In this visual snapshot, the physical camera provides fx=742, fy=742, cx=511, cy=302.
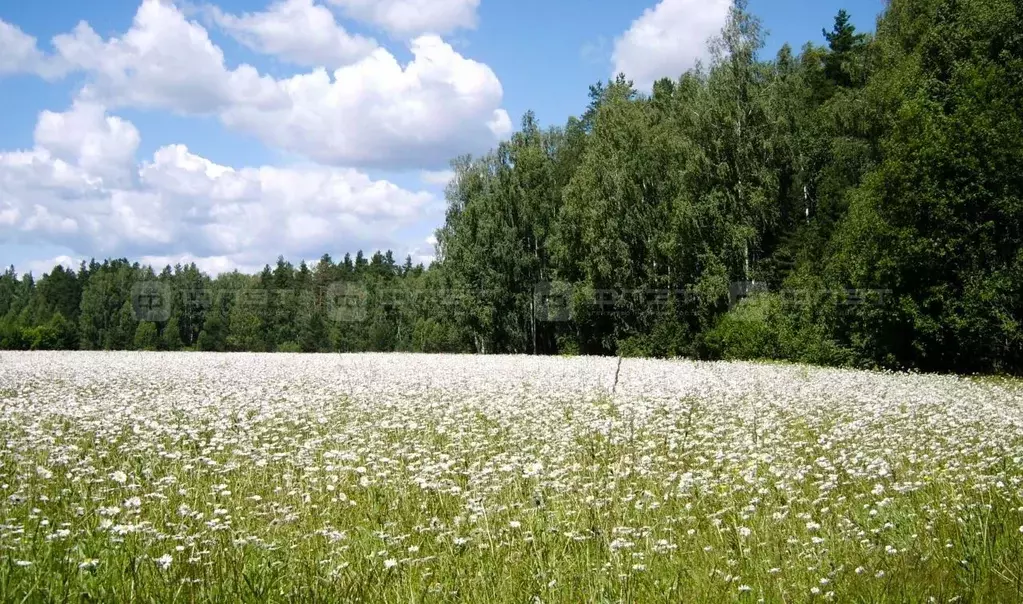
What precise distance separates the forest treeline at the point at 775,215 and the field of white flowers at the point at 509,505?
606 inches

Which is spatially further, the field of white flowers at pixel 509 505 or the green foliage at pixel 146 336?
the green foliage at pixel 146 336

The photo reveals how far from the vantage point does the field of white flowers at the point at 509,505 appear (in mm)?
4566

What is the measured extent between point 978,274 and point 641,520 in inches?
931

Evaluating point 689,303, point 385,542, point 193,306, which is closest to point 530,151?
point 689,303

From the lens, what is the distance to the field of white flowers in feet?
15.0

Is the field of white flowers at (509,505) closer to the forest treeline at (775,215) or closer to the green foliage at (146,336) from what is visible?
the forest treeline at (775,215)

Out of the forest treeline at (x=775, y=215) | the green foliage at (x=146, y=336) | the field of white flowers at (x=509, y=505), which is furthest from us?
the green foliage at (x=146, y=336)

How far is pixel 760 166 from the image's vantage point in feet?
125

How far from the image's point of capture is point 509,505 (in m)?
6.05

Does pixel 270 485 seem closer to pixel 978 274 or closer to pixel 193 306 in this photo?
pixel 978 274

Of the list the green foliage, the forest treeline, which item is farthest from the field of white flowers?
the green foliage

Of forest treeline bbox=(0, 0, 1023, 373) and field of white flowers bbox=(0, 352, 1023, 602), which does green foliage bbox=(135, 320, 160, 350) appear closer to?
forest treeline bbox=(0, 0, 1023, 373)

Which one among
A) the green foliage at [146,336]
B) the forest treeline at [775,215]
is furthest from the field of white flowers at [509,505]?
the green foliage at [146,336]

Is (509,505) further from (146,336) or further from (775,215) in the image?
(146,336)
